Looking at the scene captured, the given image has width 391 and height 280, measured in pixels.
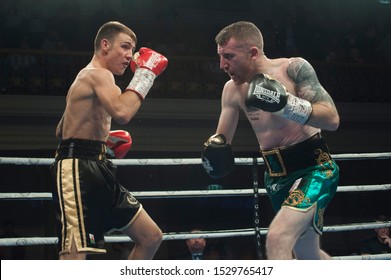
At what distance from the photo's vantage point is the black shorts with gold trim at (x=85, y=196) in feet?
8.20

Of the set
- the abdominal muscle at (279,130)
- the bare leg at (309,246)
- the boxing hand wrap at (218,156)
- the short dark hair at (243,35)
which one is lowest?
the bare leg at (309,246)

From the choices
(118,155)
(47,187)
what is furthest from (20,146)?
(118,155)

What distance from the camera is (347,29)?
31.7 feet

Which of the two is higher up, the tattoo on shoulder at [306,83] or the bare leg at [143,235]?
the tattoo on shoulder at [306,83]

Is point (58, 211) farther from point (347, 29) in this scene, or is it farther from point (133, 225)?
point (347, 29)

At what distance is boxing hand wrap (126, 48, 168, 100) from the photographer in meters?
2.67

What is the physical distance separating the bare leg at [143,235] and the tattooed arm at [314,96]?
850 mm

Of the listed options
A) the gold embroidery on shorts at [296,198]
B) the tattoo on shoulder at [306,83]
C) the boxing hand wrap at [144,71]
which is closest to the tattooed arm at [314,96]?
the tattoo on shoulder at [306,83]

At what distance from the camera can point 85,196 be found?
2.53m

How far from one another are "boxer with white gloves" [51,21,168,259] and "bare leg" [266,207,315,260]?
60 centimetres

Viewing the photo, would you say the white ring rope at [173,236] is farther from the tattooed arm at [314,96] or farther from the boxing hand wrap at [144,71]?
the tattooed arm at [314,96]

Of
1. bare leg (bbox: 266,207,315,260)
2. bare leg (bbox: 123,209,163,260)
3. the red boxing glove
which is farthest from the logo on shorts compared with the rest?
bare leg (bbox: 266,207,315,260)

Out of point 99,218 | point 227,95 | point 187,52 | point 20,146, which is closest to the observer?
point 99,218
